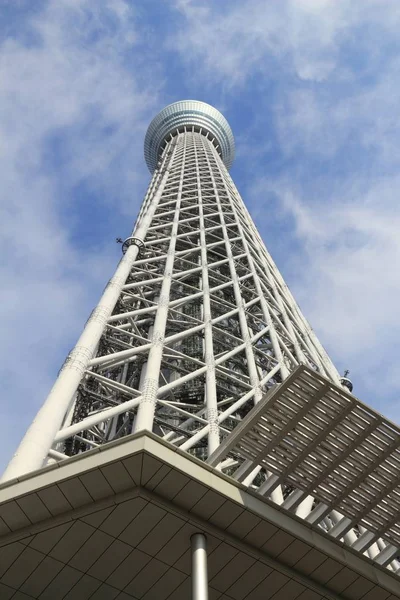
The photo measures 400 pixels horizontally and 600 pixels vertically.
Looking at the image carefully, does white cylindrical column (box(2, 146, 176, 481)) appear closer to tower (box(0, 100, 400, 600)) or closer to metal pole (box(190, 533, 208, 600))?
tower (box(0, 100, 400, 600))

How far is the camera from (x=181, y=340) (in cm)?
3456

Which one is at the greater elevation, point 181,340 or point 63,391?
point 181,340

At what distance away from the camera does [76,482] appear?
14.1 m

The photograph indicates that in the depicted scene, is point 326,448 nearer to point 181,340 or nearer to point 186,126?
point 181,340

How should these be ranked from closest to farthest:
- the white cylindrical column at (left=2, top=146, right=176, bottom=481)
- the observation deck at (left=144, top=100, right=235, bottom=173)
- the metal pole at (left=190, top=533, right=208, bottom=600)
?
1. the metal pole at (left=190, top=533, right=208, bottom=600)
2. the white cylindrical column at (left=2, top=146, right=176, bottom=481)
3. the observation deck at (left=144, top=100, right=235, bottom=173)

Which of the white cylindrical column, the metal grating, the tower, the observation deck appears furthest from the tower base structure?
the observation deck

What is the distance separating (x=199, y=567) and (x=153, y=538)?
5.17ft

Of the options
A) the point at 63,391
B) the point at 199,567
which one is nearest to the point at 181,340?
the point at 63,391

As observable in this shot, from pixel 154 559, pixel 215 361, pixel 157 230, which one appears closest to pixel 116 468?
pixel 154 559

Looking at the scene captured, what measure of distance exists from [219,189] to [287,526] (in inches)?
1863

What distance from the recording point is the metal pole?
12.8 metres

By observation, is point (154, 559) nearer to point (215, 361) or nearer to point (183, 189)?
point (215, 361)

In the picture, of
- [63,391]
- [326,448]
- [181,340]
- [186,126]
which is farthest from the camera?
[186,126]

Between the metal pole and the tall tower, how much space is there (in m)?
4.86
